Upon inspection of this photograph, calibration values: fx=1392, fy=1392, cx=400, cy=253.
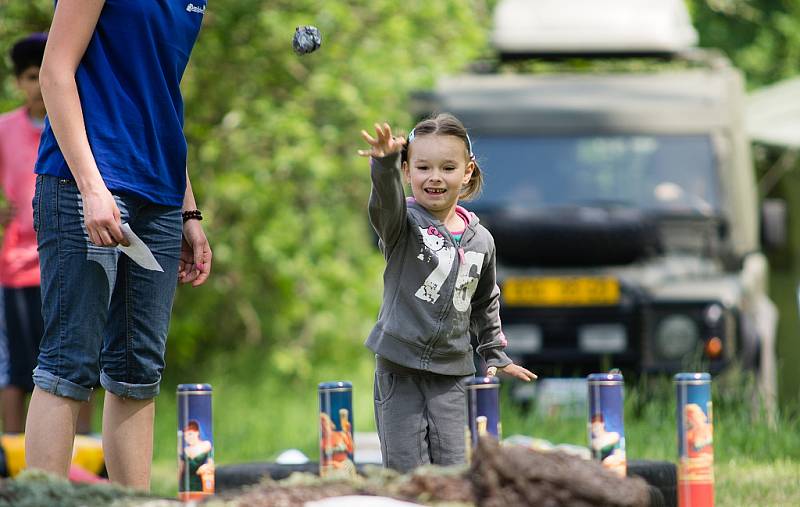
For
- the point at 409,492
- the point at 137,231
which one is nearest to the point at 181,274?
the point at 137,231

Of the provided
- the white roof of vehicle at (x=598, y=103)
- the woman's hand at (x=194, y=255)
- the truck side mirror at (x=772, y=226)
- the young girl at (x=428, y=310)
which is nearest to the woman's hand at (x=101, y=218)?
the woman's hand at (x=194, y=255)

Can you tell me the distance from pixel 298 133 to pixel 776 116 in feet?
16.8

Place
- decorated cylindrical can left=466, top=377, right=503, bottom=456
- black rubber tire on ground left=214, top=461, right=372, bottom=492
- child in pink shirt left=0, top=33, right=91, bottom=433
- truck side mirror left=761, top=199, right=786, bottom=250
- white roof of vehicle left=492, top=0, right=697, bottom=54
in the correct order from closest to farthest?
decorated cylindrical can left=466, top=377, right=503, bottom=456 < black rubber tire on ground left=214, top=461, right=372, bottom=492 < child in pink shirt left=0, top=33, right=91, bottom=433 < truck side mirror left=761, top=199, right=786, bottom=250 < white roof of vehicle left=492, top=0, right=697, bottom=54

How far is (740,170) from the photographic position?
32.8 feet

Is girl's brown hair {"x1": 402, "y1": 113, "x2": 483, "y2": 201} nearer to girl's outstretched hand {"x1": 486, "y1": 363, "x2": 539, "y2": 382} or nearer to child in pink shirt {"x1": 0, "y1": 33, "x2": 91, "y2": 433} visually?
girl's outstretched hand {"x1": 486, "y1": 363, "x2": 539, "y2": 382}

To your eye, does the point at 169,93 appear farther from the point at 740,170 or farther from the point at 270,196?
the point at 270,196

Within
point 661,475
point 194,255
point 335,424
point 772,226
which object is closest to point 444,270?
point 335,424

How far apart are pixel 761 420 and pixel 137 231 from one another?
459cm

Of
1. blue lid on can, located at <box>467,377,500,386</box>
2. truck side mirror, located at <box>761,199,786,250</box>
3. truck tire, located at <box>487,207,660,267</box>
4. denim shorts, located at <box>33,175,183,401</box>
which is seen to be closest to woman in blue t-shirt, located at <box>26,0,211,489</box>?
denim shorts, located at <box>33,175,183,401</box>

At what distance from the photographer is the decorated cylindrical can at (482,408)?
11.3 ft

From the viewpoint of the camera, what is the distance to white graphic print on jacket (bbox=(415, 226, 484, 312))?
13.7ft

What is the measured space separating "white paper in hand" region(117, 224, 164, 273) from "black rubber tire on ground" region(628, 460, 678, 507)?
190 cm

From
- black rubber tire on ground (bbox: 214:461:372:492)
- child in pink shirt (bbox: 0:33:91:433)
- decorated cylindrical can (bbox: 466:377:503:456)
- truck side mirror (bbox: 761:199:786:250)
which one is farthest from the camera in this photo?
truck side mirror (bbox: 761:199:786:250)

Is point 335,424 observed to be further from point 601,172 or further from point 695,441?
point 601,172
